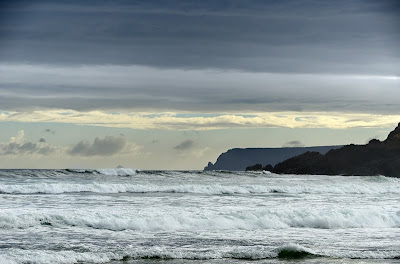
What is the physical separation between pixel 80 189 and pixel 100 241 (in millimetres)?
20959

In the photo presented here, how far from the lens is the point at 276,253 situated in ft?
51.9

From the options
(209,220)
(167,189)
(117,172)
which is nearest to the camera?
(209,220)

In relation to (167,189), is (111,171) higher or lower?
higher

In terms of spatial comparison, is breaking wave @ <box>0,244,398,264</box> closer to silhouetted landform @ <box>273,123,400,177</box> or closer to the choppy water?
the choppy water

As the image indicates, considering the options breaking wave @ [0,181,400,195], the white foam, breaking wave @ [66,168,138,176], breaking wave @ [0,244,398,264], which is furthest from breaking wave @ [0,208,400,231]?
the white foam

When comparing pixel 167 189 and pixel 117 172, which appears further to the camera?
pixel 117 172

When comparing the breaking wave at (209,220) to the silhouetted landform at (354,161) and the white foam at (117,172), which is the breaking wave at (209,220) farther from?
the silhouetted landform at (354,161)

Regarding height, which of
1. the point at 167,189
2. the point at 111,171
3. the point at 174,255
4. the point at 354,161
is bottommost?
the point at 174,255

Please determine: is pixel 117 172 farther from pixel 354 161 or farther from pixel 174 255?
pixel 354 161

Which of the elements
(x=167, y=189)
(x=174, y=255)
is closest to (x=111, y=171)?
(x=167, y=189)

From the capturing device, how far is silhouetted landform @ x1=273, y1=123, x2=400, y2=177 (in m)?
98.7

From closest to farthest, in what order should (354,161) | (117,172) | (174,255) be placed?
(174,255)
(117,172)
(354,161)

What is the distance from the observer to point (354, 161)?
10669 cm

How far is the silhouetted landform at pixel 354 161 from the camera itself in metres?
98.7
